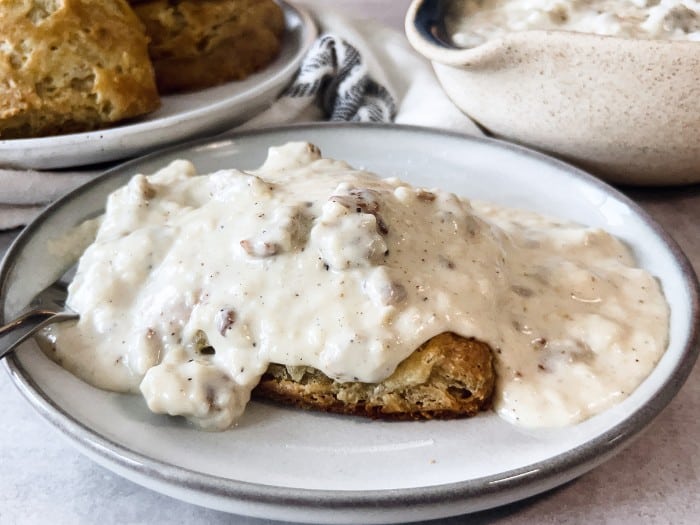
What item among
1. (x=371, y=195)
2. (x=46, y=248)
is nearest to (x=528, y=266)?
(x=371, y=195)

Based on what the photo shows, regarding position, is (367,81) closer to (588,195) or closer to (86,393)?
(588,195)

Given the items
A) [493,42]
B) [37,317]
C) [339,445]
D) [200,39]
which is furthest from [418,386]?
[200,39]

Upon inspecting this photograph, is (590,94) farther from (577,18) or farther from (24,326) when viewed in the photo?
(24,326)

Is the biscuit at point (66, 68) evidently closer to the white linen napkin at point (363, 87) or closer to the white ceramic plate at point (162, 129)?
the white ceramic plate at point (162, 129)

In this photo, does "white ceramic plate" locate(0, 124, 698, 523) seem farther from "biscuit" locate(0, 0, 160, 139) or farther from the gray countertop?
A: "biscuit" locate(0, 0, 160, 139)

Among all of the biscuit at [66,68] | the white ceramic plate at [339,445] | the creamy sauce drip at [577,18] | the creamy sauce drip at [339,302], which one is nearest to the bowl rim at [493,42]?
the creamy sauce drip at [577,18]

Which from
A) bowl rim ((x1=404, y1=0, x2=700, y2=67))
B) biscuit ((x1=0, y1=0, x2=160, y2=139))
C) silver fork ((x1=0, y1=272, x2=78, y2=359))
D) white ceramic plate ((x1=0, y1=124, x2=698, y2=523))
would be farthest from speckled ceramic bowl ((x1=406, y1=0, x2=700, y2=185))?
silver fork ((x1=0, y1=272, x2=78, y2=359))

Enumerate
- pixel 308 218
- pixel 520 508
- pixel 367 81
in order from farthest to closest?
pixel 367 81, pixel 308 218, pixel 520 508
